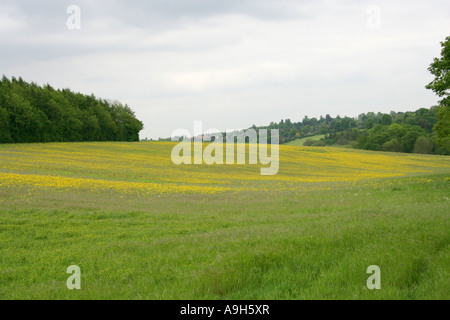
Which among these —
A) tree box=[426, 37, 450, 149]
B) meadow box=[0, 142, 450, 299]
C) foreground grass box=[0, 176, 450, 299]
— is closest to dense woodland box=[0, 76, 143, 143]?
meadow box=[0, 142, 450, 299]

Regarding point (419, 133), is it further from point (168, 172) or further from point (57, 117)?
point (57, 117)

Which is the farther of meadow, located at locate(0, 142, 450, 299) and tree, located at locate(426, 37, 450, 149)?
tree, located at locate(426, 37, 450, 149)

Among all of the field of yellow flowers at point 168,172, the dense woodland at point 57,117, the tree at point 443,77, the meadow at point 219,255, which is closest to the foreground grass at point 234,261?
the meadow at point 219,255

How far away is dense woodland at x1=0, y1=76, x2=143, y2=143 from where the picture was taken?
6788 cm

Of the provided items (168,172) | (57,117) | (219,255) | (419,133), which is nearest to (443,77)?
(219,255)

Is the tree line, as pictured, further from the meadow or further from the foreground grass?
the foreground grass

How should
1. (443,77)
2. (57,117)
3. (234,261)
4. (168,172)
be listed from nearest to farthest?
(234,261) < (443,77) < (168,172) < (57,117)

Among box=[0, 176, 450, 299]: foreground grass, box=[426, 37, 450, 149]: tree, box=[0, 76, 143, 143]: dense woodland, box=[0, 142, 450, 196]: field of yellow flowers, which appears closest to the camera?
box=[0, 176, 450, 299]: foreground grass

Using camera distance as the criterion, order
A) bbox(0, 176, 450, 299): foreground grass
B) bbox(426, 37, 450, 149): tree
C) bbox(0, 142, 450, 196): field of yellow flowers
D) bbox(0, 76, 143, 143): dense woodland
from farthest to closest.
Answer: bbox(0, 76, 143, 143): dense woodland → bbox(0, 142, 450, 196): field of yellow flowers → bbox(426, 37, 450, 149): tree → bbox(0, 176, 450, 299): foreground grass

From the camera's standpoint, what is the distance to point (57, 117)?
7875cm

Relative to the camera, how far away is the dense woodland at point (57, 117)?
223 ft

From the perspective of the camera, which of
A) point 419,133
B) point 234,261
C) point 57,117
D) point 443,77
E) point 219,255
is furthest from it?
point 419,133

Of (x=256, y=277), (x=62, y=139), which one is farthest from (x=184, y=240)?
(x=62, y=139)
